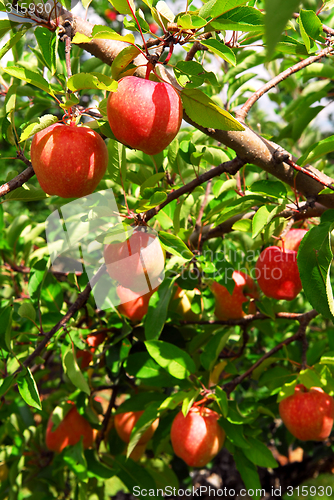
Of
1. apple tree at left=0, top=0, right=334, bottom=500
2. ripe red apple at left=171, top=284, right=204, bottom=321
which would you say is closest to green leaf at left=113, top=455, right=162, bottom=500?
apple tree at left=0, top=0, right=334, bottom=500

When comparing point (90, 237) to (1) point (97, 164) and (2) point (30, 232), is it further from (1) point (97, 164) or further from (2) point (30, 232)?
(1) point (97, 164)

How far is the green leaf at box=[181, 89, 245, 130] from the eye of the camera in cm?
65

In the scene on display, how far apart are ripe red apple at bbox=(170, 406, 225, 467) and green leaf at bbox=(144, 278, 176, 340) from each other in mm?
312

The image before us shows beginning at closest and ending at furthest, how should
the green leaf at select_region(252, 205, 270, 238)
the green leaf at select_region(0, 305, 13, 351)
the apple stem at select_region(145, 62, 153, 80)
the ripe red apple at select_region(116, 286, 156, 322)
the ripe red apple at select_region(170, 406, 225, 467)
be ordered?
the apple stem at select_region(145, 62, 153, 80) < the green leaf at select_region(252, 205, 270, 238) < the green leaf at select_region(0, 305, 13, 351) < the ripe red apple at select_region(170, 406, 225, 467) < the ripe red apple at select_region(116, 286, 156, 322)

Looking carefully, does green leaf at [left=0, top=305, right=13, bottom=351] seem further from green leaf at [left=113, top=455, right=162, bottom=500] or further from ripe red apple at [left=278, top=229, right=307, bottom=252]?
ripe red apple at [left=278, top=229, right=307, bottom=252]

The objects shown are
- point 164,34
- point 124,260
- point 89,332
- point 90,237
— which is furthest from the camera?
point 90,237

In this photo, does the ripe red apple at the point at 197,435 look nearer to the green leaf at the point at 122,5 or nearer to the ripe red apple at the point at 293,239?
the ripe red apple at the point at 293,239

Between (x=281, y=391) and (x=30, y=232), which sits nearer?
(x=281, y=391)

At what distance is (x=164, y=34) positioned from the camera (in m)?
0.65

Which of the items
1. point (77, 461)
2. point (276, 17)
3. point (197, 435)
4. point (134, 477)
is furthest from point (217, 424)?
point (276, 17)

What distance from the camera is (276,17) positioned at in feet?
0.74

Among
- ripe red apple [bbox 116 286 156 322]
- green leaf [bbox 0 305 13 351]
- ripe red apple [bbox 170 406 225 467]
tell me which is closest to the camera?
green leaf [bbox 0 305 13 351]

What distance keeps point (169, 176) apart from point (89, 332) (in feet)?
2.00

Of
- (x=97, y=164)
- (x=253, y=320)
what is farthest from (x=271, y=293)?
(x=97, y=164)
